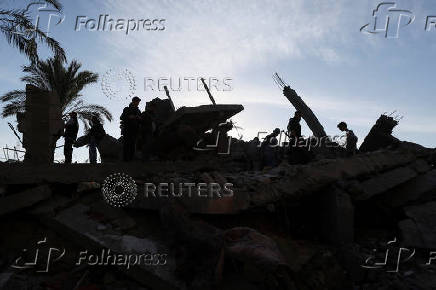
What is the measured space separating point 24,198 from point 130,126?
8.41 feet

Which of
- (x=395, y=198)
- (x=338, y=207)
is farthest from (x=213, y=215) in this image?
(x=395, y=198)

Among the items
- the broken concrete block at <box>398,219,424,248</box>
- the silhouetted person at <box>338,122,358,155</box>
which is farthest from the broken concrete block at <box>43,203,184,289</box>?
the silhouetted person at <box>338,122,358,155</box>

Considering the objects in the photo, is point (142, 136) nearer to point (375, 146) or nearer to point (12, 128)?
point (375, 146)

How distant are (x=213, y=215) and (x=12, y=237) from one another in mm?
2876

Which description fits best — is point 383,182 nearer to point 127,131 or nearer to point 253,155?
point 253,155

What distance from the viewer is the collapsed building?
178 inches

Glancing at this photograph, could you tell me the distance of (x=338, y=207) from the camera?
20.1 ft

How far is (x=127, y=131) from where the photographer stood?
24.7 feet

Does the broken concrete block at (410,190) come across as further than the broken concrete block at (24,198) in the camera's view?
Yes

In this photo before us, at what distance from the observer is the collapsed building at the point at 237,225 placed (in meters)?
4.51

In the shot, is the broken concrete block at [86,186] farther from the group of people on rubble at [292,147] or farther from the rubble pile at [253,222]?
the group of people on rubble at [292,147]

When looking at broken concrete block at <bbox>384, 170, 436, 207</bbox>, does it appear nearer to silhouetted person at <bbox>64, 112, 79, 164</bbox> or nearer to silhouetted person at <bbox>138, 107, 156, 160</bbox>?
silhouetted person at <bbox>138, 107, 156, 160</bbox>

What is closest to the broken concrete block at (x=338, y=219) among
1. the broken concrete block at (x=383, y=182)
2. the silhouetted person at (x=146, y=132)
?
the broken concrete block at (x=383, y=182)

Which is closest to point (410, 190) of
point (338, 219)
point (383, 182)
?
point (383, 182)
